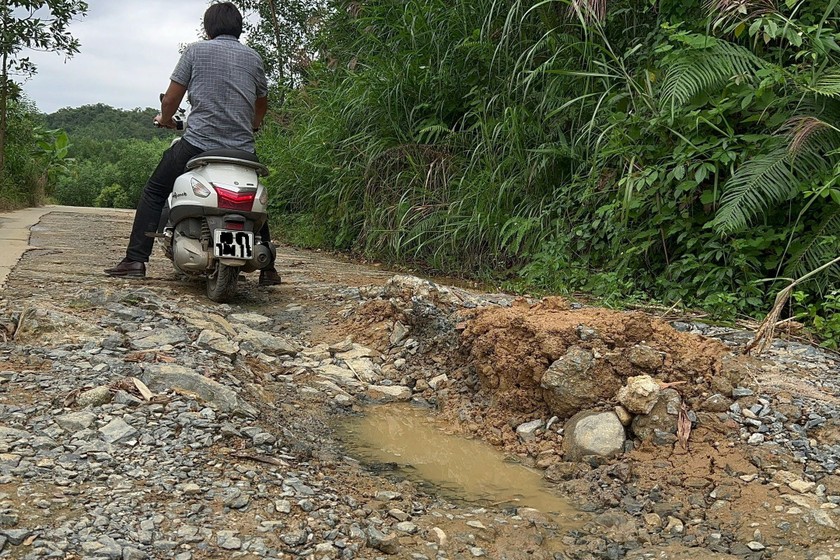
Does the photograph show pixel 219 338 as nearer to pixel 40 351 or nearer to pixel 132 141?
pixel 40 351

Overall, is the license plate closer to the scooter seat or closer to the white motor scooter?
the white motor scooter

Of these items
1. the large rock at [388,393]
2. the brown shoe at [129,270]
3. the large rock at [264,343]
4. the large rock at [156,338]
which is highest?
the brown shoe at [129,270]

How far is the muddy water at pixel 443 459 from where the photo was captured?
2.43 m

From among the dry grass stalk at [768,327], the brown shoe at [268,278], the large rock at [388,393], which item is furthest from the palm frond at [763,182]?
the brown shoe at [268,278]

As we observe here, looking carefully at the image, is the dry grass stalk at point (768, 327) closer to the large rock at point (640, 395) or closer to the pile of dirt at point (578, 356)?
the pile of dirt at point (578, 356)

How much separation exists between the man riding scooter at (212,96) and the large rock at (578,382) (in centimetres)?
251

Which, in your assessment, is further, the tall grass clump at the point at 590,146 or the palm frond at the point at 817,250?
the tall grass clump at the point at 590,146

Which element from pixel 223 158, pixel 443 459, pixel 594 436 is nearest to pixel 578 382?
pixel 594 436

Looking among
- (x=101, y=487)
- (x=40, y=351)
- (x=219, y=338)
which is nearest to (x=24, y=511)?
(x=101, y=487)

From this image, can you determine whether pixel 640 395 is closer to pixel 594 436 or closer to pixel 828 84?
pixel 594 436

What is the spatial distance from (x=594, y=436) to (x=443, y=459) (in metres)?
0.56

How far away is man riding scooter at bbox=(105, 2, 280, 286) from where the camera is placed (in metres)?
4.29

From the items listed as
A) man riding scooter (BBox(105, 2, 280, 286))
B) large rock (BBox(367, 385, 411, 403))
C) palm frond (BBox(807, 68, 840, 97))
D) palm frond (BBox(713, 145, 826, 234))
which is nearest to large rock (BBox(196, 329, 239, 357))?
large rock (BBox(367, 385, 411, 403))

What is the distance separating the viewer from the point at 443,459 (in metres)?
2.76
